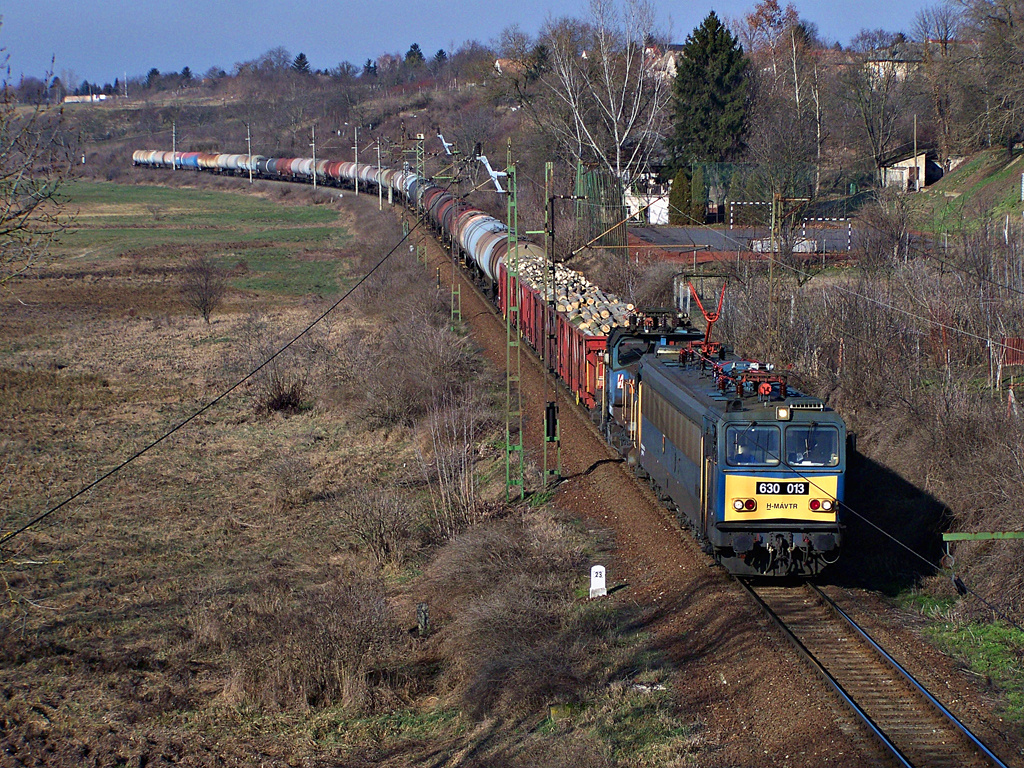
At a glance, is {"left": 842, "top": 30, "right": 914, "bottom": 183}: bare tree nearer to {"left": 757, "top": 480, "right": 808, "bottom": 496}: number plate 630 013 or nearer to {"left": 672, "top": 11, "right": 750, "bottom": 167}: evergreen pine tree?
{"left": 672, "top": 11, "right": 750, "bottom": 167}: evergreen pine tree

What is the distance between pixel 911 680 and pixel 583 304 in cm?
1651

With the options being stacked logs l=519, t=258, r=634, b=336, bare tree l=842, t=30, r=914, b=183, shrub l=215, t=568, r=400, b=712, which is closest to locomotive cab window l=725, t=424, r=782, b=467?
shrub l=215, t=568, r=400, b=712

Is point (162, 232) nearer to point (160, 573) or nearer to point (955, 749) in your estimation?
point (160, 573)

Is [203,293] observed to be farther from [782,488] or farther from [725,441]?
[782,488]

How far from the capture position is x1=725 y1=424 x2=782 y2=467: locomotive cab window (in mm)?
13211

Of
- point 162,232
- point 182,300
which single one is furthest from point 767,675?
point 162,232

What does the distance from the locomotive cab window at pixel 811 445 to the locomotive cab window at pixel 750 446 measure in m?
0.18

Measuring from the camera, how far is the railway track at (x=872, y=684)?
32.4 ft

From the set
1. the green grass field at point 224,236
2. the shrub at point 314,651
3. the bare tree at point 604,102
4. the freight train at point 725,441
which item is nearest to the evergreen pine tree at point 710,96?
the bare tree at point 604,102

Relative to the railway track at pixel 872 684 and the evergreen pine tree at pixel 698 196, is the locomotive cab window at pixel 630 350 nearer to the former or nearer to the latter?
the railway track at pixel 872 684

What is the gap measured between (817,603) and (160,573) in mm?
11153

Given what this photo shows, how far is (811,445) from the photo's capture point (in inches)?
524

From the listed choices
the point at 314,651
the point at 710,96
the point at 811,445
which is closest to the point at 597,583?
the point at 811,445

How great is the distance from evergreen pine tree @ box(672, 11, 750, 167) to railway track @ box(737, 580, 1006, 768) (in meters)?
53.3
